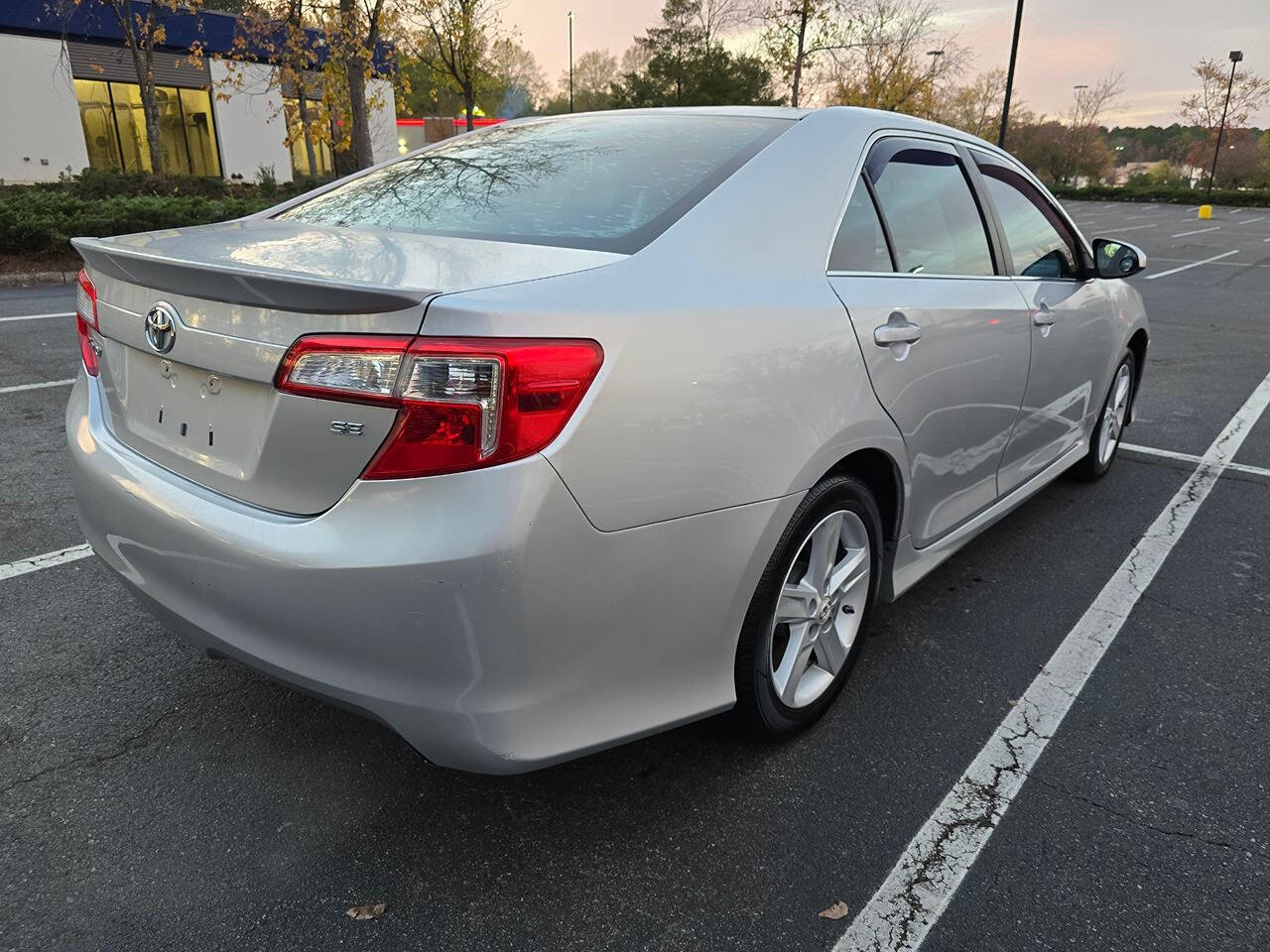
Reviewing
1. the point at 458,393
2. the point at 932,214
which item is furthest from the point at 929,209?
the point at 458,393

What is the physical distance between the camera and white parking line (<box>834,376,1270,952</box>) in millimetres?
1882

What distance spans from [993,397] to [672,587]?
1.66 metres

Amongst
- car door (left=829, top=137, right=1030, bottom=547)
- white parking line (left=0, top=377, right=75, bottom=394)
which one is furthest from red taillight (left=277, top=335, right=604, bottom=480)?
white parking line (left=0, top=377, right=75, bottom=394)

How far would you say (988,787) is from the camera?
7.53ft

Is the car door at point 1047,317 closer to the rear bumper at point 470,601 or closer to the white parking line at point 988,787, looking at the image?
the white parking line at point 988,787

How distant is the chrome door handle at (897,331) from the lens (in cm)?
233

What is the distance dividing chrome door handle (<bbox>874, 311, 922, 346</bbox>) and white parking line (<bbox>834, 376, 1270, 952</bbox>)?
1.13 m

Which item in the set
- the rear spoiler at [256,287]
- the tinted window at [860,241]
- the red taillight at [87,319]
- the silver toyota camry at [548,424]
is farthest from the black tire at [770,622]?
the red taillight at [87,319]

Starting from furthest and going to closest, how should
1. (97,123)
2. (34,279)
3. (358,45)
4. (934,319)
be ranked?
(97,123), (358,45), (34,279), (934,319)

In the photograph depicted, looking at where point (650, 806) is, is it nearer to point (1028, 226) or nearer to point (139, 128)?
point (1028, 226)

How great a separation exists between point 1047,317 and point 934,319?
1.00 m

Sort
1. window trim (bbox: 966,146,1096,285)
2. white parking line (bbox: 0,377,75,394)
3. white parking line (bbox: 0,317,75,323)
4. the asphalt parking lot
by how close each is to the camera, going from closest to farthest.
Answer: the asphalt parking lot
window trim (bbox: 966,146,1096,285)
white parking line (bbox: 0,377,75,394)
white parking line (bbox: 0,317,75,323)

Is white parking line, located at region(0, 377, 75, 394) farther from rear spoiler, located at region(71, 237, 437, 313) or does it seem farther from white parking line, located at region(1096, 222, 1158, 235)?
white parking line, located at region(1096, 222, 1158, 235)

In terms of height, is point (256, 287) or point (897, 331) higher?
point (256, 287)
